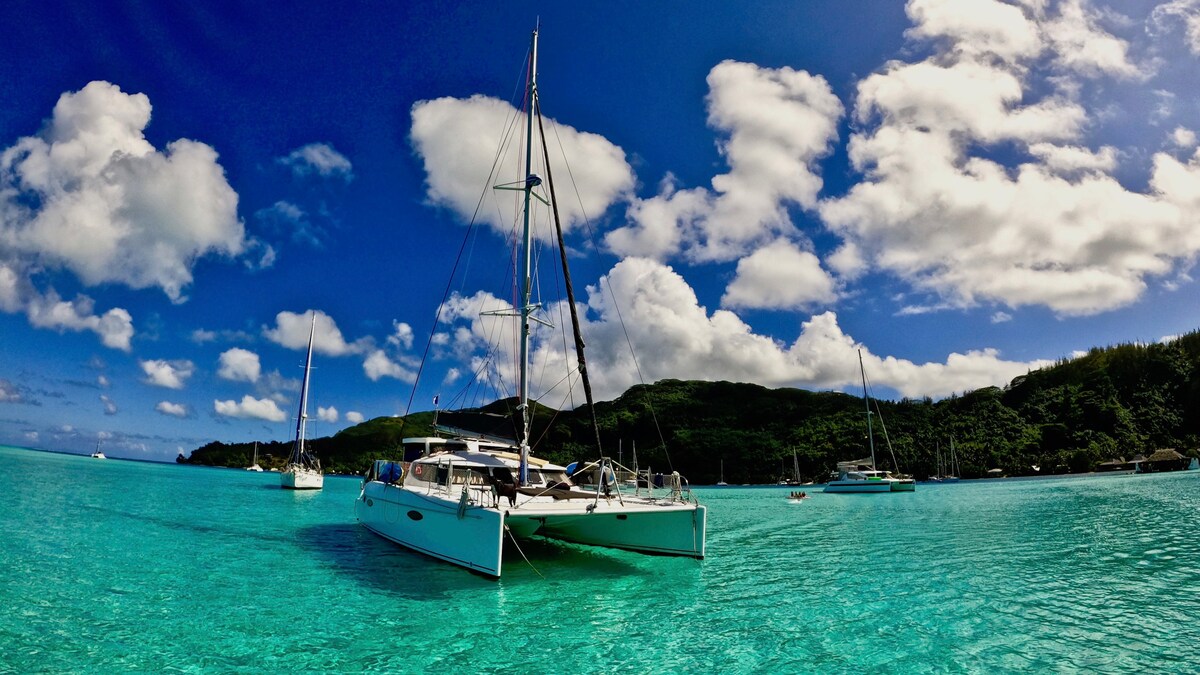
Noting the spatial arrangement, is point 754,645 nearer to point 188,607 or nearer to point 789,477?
point 188,607

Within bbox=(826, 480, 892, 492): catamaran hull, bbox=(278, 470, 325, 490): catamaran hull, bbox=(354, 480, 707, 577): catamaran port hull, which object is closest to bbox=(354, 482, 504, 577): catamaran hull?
bbox=(354, 480, 707, 577): catamaran port hull

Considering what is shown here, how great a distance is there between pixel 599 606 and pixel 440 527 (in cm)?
453

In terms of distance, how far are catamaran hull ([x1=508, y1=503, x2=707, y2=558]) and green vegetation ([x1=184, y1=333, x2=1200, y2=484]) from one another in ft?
227

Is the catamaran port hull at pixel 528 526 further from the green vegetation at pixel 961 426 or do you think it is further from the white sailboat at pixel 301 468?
the green vegetation at pixel 961 426

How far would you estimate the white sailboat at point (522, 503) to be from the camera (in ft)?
39.9

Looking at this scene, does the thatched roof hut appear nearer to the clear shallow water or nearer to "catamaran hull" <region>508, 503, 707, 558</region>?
the clear shallow water

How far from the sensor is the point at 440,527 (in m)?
13.2

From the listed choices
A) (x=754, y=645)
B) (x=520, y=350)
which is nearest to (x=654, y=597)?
(x=754, y=645)

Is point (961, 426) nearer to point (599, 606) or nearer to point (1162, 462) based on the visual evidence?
point (1162, 462)

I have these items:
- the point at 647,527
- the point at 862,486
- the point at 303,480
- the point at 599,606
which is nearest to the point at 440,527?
the point at 599,606

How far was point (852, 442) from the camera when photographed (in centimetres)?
10212

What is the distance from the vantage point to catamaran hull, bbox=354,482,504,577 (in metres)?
11.6

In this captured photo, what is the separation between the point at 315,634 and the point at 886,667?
312 inches

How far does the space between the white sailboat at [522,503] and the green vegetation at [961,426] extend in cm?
6768
